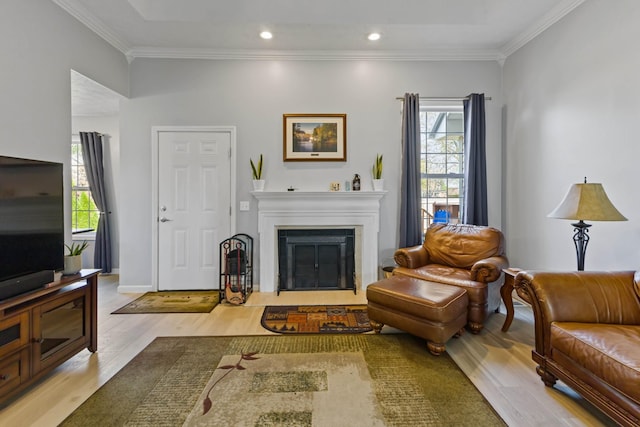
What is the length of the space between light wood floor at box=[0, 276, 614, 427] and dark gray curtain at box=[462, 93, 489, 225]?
3.71 feet

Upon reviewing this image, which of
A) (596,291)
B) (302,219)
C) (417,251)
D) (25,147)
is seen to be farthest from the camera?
(302,219)

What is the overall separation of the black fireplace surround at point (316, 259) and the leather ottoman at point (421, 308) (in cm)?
122

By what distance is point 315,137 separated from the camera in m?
3.87

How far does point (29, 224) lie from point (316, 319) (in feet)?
7.56

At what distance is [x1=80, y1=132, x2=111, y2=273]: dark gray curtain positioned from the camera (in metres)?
4.77

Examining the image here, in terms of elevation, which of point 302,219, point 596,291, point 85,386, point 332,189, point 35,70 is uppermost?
point 35,70

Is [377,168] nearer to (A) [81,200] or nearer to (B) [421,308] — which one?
(B) [421,308]

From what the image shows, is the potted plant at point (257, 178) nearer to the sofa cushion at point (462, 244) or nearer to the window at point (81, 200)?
the sofa cushion at point (462, 244)

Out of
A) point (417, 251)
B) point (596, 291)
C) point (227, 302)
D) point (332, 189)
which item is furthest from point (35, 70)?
point (596, 291)

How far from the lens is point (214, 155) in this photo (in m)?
3.86

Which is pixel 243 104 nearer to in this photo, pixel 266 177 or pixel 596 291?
pixel 266 177

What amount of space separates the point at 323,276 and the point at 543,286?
7.93 ft

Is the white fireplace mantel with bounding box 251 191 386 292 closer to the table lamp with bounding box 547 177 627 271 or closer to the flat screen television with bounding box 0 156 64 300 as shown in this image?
the table lamp with bounding box 547 177 627 271


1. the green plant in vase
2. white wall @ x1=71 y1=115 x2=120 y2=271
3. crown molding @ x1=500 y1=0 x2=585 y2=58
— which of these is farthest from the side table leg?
white wall @ x1=71 y1=115 x2=120 y2=271
